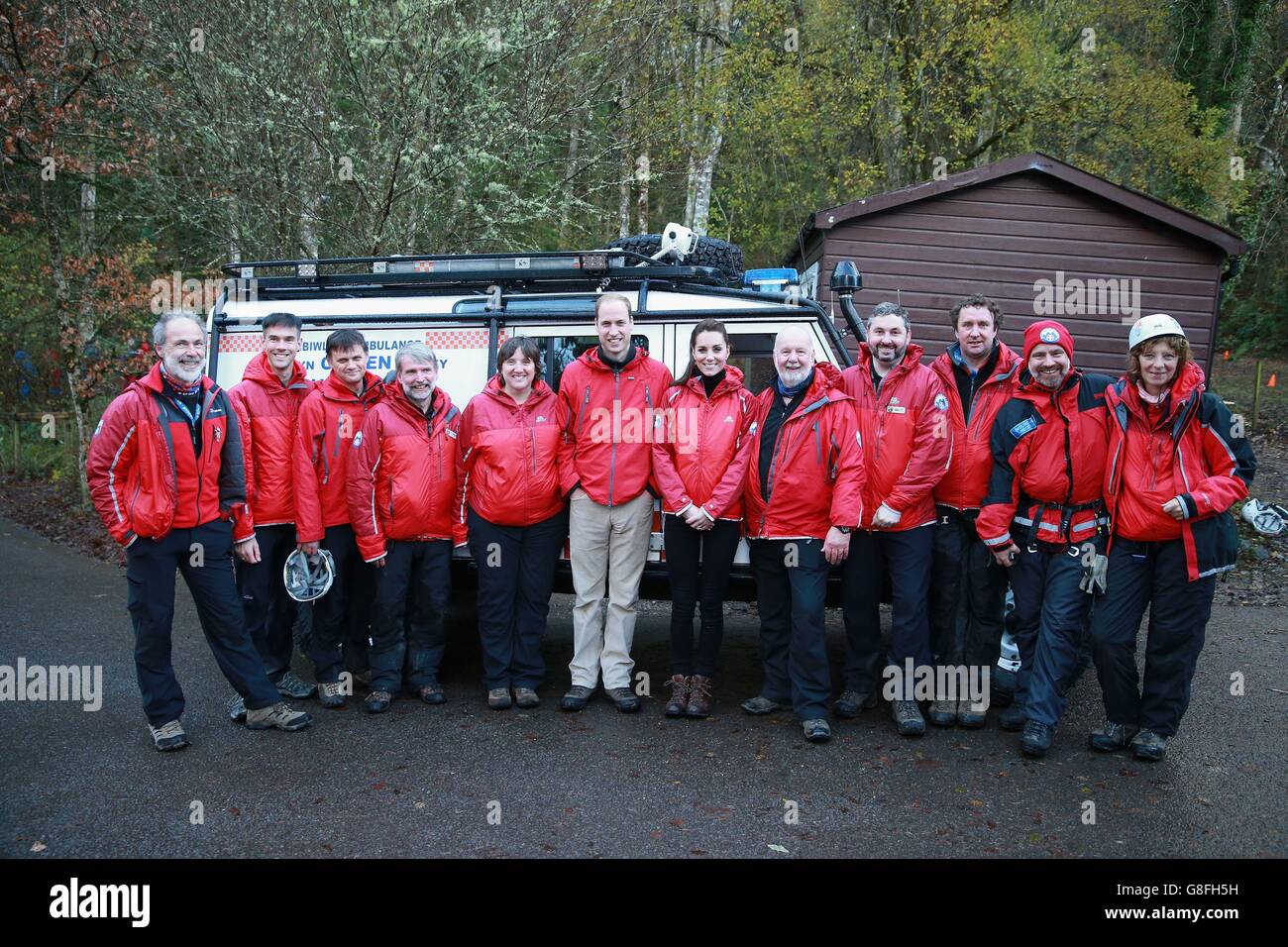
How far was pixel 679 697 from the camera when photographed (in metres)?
5.27

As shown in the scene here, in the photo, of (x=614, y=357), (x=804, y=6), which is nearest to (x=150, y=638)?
(x=614, y=357)

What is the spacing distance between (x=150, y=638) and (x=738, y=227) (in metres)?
17.3

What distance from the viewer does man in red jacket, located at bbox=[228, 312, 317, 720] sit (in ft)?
17.3

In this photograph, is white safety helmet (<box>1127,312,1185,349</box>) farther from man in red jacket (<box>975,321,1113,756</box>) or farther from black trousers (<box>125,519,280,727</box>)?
black trousers (<box>125,519,280,727</box>)

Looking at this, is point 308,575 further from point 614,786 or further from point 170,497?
point 614,786

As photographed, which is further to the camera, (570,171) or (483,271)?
(570,171)

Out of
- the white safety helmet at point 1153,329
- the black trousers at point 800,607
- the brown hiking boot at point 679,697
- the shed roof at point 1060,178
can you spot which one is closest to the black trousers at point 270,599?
the brown hiking boot at point 679,697

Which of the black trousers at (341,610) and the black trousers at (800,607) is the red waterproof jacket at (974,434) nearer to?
the black trousers at (800,607)

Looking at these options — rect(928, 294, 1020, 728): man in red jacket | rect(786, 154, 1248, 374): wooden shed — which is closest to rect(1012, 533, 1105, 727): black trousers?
rect(928, 294, 1020, 728): man in red jacket

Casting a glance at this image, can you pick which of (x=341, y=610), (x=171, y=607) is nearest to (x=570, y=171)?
(x=341, y=610)

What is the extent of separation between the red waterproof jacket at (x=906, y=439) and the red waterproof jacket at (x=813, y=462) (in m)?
0.12

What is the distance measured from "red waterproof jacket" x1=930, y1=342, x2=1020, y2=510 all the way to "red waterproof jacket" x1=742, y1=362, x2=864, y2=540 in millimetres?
539

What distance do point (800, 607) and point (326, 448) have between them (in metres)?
2.78

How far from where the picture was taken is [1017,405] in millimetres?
4867
